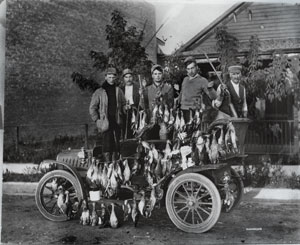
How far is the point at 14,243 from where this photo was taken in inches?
135

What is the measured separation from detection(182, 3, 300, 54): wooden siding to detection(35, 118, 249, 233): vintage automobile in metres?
1.08

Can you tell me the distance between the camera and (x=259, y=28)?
4129mm

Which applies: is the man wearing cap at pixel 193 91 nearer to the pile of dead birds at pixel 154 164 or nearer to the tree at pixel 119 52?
the pile of dead birds at pixel 154 164

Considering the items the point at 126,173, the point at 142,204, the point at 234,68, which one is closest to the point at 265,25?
the point at 234,68

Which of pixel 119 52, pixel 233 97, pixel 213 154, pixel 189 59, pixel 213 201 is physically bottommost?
pixel 213 201

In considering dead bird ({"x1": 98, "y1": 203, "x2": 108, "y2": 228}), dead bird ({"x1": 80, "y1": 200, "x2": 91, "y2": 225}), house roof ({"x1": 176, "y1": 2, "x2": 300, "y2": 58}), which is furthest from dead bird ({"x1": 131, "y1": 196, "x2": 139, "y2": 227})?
house roof ({"x1": 176, "y1": 2, "x2": 300, "y2": 58})

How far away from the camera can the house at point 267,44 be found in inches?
155

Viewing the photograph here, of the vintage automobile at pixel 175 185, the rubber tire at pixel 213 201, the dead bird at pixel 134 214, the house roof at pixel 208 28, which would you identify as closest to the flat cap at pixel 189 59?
the house roof at pixel 208 28

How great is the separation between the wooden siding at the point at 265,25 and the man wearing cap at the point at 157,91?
0.47 meters

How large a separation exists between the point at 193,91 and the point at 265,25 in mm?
1309

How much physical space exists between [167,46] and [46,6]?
4.84 feet

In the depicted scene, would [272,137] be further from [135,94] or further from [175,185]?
[135,94]

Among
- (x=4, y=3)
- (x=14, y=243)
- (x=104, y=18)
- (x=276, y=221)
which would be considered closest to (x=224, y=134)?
(x=276, y=221)

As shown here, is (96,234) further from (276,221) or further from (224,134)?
(276,221)
